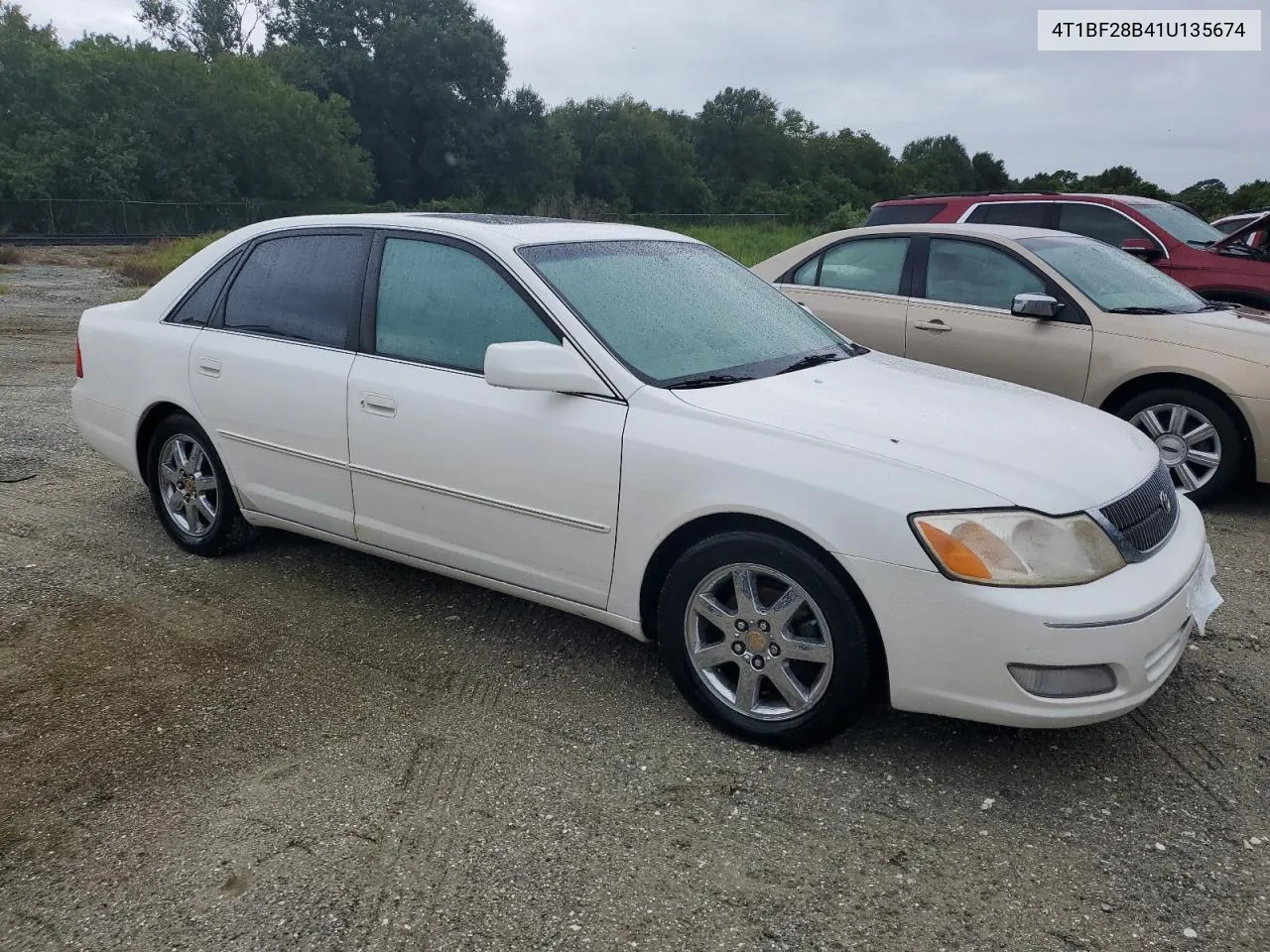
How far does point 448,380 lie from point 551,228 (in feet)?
2.74

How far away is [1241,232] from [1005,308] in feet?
12.7

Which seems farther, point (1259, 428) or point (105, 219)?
point (105, 219)

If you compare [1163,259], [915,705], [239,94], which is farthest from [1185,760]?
[239,94]

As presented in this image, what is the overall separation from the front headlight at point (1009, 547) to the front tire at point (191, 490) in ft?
10.6

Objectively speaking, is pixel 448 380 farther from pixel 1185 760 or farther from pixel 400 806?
pixel 1185 760

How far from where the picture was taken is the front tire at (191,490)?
475 centimetres

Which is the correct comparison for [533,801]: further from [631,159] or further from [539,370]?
[631,159]

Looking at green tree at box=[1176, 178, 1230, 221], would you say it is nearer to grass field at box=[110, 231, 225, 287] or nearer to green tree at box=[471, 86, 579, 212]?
grass field at box=[110, 231, 225, 287]

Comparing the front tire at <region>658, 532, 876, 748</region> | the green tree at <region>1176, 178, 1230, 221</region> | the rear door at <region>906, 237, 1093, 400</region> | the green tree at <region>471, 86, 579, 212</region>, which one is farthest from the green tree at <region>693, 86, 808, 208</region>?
the front tire at <region>658, 532, 876, 748</region>

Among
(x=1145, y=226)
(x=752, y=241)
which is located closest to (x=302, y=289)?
(x=1145, y=226)

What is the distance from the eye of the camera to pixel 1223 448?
5.70 m

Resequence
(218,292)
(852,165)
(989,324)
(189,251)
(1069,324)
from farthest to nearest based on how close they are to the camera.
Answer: (852,165)
(189,251)
(989,324)
(1069,324)
(218,292)

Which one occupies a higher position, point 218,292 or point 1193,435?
point 218,292

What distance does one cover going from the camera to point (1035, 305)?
19.6 feet
